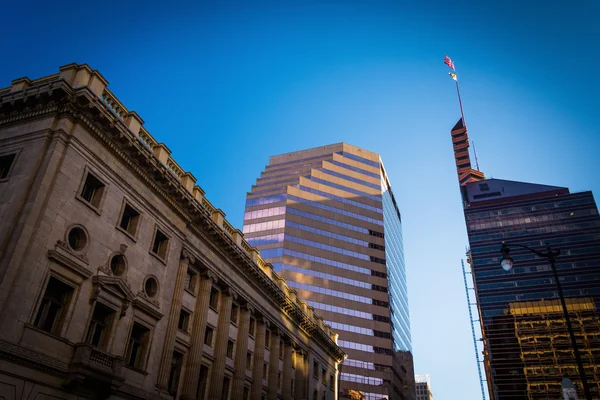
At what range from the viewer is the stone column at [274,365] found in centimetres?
4022

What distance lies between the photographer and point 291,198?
4087 inches

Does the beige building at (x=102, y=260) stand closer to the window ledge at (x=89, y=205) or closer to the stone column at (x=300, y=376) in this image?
the window ledge at (x=89, y=205)

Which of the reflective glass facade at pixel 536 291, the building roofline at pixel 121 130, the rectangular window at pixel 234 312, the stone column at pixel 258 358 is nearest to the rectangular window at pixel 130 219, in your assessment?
the building roofline at pixel 121 130

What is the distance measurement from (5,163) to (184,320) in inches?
549

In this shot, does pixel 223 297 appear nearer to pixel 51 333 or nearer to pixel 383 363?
pixel 51 333

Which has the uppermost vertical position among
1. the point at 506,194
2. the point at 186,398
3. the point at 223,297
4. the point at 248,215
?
the point at 506,194

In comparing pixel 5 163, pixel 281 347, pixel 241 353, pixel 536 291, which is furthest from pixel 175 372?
pixel 536 291

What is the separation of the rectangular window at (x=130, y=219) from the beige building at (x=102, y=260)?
74 millimetres

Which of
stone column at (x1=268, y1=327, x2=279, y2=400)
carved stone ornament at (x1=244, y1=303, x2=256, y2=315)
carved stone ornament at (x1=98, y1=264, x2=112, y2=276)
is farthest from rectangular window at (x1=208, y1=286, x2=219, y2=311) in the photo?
carved stone ornament at (x1=98, y1=264, x2=112, y2=276)

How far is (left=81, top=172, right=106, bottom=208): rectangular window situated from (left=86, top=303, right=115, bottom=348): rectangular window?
5047 mm

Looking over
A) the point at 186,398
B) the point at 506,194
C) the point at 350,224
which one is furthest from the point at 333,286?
the point at 506,194

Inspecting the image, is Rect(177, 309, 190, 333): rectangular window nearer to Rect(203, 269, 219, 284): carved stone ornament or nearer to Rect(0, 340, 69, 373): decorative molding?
Rect(203, 269, 219, 284): carved stone ornament

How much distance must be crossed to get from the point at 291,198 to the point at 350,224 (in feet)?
48.6

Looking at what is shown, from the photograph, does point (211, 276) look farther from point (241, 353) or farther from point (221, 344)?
point (241, 353)
